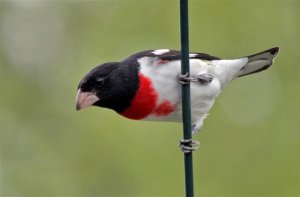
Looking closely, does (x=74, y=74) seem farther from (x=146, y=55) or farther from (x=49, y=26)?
(x=146, y=55)

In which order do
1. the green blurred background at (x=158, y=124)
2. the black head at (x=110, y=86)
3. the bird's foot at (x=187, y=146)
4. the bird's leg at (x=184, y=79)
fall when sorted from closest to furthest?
1. the bird's foot at (x=187, y=146)
2. the bird's leg at (x=184, y=79)
3. the black head at (x=110, y=86)
4. the green blurred background at (x=158, y=124)

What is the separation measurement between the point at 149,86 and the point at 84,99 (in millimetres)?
482

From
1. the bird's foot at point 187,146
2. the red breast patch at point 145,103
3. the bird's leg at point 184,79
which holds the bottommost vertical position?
the bird's foot at point 187,146

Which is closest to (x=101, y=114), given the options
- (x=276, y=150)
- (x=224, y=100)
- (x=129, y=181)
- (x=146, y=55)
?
(x=129, y=181)

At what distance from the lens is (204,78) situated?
17.8 ft

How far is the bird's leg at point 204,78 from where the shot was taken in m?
5.40

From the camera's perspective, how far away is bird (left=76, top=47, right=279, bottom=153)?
5.08 metres

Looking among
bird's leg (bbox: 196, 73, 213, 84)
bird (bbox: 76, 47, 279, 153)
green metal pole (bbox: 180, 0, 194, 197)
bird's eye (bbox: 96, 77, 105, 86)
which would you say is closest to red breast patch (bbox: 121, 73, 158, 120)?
bird (bbox: 76, 47, 279, 153)

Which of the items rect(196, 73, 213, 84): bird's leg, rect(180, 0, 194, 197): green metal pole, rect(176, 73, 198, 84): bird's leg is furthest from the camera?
rect(196, 73, 213, 84): bird's leg

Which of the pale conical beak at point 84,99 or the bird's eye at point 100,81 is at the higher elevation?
the bird's eye at point 100,81

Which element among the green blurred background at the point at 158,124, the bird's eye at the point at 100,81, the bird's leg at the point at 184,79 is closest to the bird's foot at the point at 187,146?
the bird's leg at the point at 184,79

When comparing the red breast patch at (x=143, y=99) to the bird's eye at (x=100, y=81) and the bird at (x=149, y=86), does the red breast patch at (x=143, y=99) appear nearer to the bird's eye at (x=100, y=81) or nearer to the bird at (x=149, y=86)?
the bird at (x=149, y=86)

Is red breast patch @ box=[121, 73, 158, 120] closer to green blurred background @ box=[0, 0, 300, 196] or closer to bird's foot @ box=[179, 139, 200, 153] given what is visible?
bird's foot @ box=[179, 139, 200, 153]

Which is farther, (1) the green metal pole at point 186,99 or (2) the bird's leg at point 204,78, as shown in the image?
(2) the bird's leg at point 204,78
